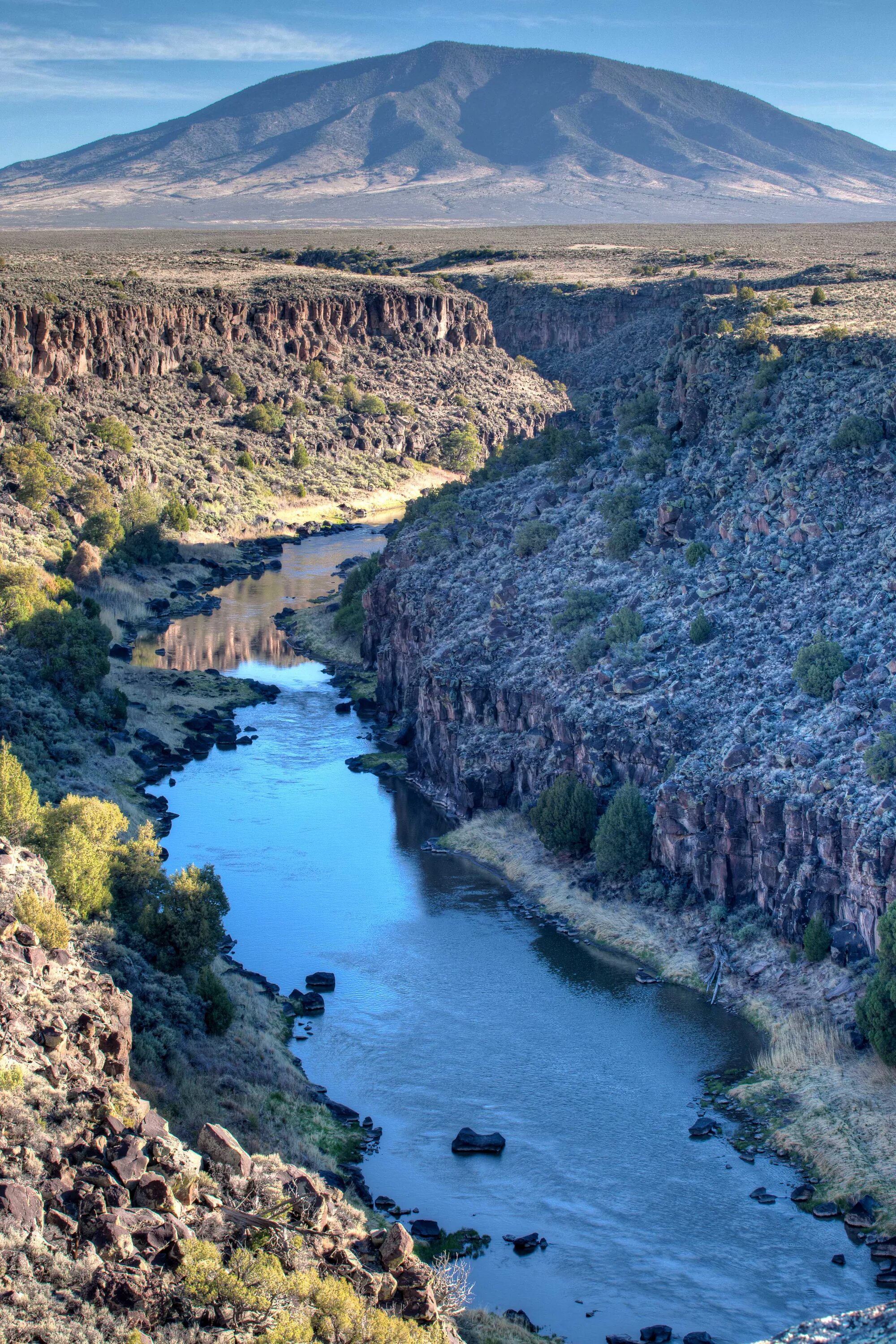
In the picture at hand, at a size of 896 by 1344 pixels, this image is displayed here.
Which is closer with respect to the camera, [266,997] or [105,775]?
[266,997]

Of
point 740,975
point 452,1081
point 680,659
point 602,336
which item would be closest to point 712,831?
point 740,975

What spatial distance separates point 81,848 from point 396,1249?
48.8 feet

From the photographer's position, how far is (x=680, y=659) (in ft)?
154

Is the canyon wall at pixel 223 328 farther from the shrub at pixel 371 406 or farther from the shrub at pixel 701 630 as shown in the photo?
the shrub at pixel 701 630

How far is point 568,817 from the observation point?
43.9 meters

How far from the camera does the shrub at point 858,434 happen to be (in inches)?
1905

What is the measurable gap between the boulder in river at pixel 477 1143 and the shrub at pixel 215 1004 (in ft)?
19.7

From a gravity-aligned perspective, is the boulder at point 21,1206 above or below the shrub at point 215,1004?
above

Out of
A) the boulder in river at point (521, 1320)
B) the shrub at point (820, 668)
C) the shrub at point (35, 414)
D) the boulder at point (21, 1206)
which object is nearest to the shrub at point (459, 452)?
the shrub at point (35, 414)

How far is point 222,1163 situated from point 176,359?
93.0 m

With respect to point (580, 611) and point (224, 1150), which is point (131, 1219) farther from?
point (580, 611)

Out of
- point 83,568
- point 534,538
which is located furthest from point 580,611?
point 83,568

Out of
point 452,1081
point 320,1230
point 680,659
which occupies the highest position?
point 680,659

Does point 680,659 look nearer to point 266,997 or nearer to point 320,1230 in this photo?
point 266,997
